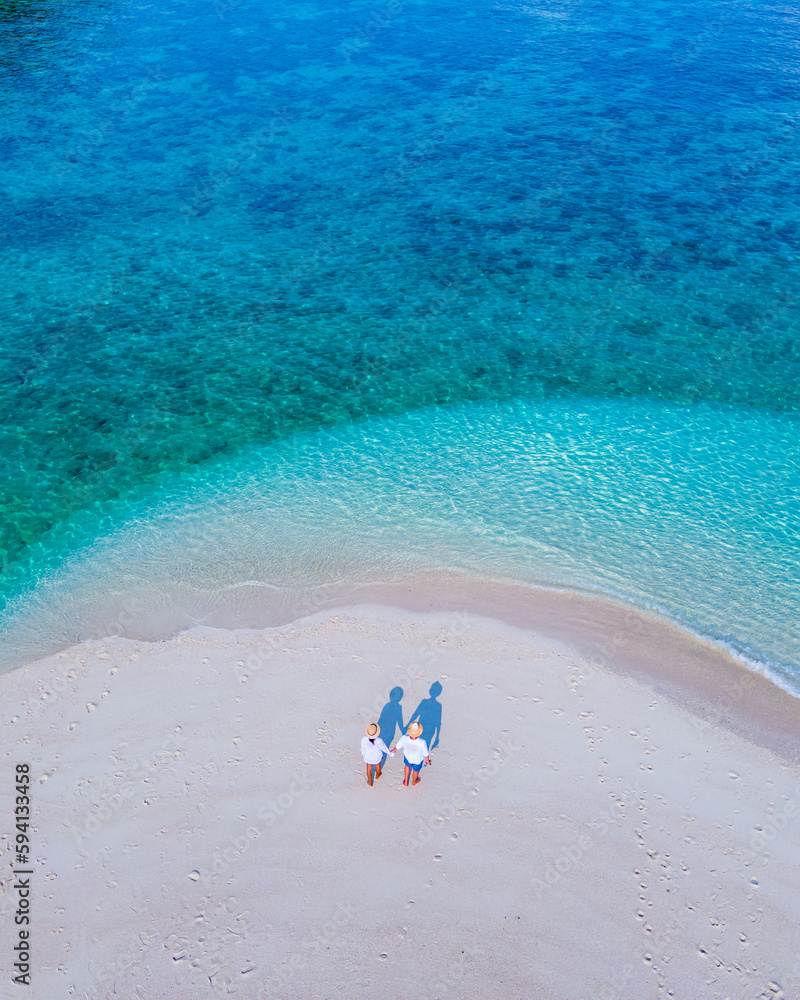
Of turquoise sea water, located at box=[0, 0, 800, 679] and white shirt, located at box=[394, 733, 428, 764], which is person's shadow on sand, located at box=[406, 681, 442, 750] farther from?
turquoise sea water, located at box=[0, 0, 800, 679]

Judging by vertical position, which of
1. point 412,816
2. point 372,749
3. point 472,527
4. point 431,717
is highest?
point 372,749

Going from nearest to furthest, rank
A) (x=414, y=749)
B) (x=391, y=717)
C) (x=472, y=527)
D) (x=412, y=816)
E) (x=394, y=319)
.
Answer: (x=414, y=749) → (x=412, y=816) → (x=391, y=717) → (x=472, y=527) → (x=394, y=319)

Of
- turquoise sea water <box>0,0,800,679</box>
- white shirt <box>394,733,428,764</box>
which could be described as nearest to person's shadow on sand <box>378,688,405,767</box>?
white shirt <box>394,733,428,764</box>

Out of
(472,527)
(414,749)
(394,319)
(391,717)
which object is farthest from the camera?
(394,319)

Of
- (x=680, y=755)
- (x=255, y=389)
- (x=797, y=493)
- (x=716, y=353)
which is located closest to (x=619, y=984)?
(x=680, y=755)

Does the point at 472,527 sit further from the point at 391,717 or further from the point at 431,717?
the point at 391,717

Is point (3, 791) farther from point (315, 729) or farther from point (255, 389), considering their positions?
point (255, 389)

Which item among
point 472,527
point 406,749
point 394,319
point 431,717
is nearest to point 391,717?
point 431,717
